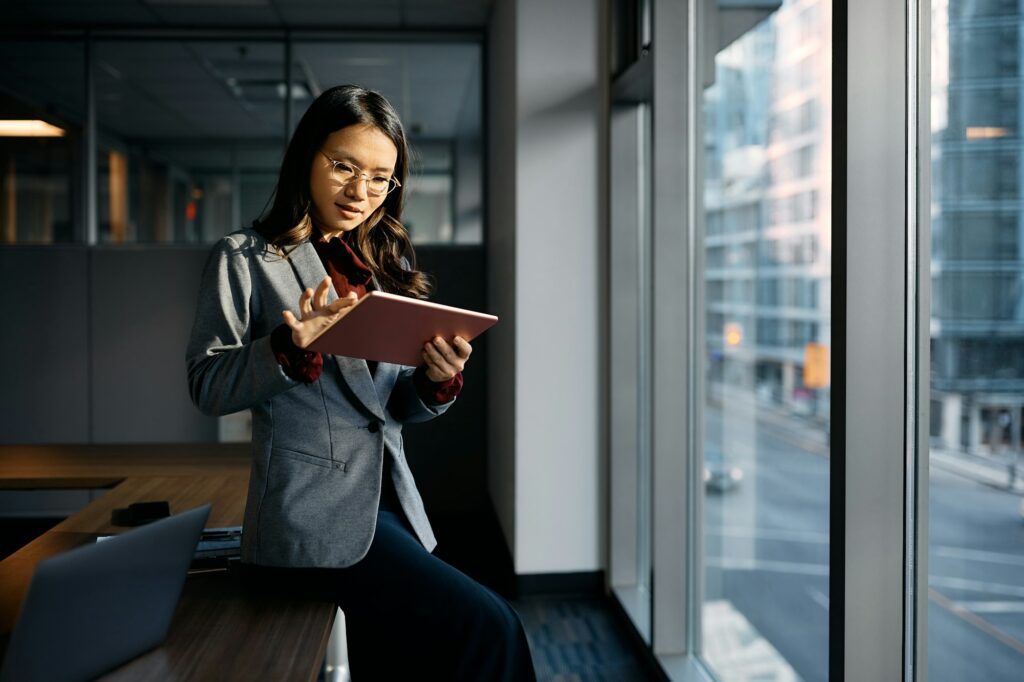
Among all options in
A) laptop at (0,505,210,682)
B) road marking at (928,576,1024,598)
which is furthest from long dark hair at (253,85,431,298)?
road marking at (928,576,1024,598)

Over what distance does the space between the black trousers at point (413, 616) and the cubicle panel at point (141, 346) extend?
352cm

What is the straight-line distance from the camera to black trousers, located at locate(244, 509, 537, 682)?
4.01 ft

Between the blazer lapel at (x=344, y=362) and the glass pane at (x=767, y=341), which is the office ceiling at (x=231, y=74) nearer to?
the glass pane at (x=767, y=341)

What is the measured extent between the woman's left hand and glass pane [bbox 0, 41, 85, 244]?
389 centimetres

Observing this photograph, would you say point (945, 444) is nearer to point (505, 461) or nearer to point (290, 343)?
point (290, 343)

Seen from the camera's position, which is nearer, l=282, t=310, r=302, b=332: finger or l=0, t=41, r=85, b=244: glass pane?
Answer: l=282, t=310, r=302, b=332: finger

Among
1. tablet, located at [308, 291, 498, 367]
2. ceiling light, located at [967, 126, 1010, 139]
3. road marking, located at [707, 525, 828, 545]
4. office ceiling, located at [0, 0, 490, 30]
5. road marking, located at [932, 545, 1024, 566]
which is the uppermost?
office ceiling, located at [0, 0, 490, 30]

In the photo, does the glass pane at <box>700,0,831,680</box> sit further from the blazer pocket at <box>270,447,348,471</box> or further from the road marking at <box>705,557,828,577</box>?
the blazer pocket at <box>270,447,348,471</box>

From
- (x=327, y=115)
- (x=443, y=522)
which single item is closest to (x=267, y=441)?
(x=327, y=115)

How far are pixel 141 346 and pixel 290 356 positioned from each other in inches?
148

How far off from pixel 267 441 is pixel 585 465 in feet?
7.00

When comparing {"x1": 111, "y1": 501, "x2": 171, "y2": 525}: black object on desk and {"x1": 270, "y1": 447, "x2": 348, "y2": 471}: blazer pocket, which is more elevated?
{"x1": 270, "y1": 447, "x2": 348, "y2": 471}: blazer pocket

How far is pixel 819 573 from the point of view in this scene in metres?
2.58

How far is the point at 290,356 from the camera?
1205mm
